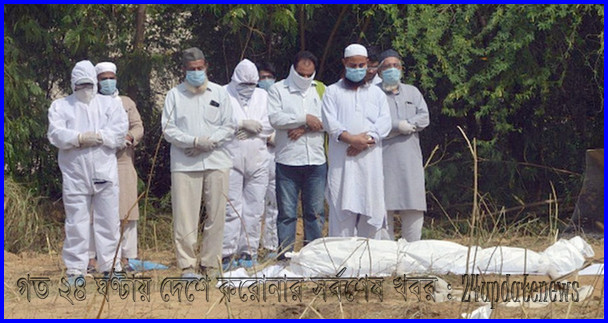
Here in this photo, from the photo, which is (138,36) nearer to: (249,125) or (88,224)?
(249,125)

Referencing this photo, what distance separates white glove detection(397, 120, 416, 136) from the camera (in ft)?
29.2

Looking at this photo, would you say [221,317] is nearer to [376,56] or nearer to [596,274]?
[596,274]

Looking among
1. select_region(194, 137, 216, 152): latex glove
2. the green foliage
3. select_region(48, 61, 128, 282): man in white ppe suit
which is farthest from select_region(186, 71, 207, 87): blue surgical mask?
the green foliage

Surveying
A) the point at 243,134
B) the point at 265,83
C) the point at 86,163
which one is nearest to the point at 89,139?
the point at 86,163

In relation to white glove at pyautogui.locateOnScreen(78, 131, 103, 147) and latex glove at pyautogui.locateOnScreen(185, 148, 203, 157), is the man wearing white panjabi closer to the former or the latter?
latex glove at pyautogui.locateOnScreen(185, 148, 203, 157)

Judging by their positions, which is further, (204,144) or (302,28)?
(302,28)

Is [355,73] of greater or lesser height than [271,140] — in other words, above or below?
above

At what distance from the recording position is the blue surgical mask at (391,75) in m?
8.97

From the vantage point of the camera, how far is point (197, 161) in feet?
27.5

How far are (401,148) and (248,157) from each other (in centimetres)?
111

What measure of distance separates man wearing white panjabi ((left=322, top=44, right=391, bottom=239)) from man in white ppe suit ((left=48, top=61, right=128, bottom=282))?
1463 millimetres

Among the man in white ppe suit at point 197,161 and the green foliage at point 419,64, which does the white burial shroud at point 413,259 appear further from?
the green foliage at point 419,64

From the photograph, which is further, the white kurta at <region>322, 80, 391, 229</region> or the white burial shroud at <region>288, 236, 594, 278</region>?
the white kurta at <region>322, 80, 391, 229</region>

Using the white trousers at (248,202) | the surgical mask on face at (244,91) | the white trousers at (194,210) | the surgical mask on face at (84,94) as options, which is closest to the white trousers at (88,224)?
the white trousers at (194,210)
